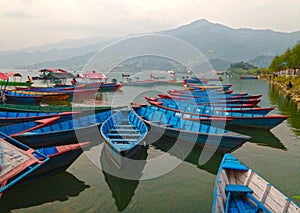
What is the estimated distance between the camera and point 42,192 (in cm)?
838

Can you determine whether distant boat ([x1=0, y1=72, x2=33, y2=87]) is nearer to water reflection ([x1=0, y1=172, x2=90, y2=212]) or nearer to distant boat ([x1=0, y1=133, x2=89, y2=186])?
distant boat ([x1=0, y1=133, x2=89, y2=186])

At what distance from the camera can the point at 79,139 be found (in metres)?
13.3

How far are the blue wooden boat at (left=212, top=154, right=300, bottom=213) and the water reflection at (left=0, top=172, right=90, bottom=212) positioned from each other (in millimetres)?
4953

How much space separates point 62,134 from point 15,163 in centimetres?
498

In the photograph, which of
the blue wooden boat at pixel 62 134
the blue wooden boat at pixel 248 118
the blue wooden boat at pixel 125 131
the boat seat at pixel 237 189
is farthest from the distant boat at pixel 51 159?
the blue wooden boat at pixel 248 118

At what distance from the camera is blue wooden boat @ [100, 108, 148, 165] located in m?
9.43

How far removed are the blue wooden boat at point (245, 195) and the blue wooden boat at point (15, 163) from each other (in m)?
5.44

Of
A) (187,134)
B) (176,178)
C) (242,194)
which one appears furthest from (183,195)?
(187,134)

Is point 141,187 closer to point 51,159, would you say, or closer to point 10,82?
point 51,159

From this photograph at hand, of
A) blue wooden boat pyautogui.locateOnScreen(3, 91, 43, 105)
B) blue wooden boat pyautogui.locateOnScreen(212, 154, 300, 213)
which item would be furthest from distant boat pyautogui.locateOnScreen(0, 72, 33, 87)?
blue wooden boat pyautogui.locateOnScreen(212, 154, 300, 213)

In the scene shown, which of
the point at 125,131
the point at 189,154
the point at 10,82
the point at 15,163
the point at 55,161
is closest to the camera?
the point at 15,163

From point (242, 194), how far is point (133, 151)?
4.10m

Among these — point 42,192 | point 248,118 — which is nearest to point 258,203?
point 42,192

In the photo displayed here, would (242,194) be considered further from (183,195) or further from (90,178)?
(90,178)
